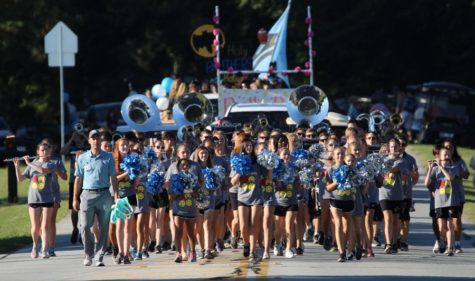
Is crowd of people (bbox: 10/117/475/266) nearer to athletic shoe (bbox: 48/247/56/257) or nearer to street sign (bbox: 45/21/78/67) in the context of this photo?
athletic shoe (bbox: 48/247/56/257)

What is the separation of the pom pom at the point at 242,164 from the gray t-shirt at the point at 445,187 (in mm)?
2499

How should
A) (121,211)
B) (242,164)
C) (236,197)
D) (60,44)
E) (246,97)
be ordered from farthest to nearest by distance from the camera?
(60,44)
(246,97)
(236,197)
(242,164)
(121,211)

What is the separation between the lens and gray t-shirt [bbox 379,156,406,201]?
62.7 feet

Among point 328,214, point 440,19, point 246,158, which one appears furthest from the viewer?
point 440,19

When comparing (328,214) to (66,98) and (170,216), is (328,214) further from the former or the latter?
(66,98)

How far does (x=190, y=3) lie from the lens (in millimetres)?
51375

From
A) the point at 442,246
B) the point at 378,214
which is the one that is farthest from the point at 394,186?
the point at 442,246

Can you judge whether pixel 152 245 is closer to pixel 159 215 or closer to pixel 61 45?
pixel 159 215

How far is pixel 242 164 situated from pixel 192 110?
6.58 meters

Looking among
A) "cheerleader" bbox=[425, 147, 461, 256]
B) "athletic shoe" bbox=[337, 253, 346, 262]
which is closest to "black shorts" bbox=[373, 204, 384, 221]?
"cheerleader" bbox=[425, 147, 461, 256]

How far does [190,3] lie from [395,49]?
734cm

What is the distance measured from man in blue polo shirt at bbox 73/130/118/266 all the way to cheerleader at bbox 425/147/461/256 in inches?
165

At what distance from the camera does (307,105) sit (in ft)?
77.4

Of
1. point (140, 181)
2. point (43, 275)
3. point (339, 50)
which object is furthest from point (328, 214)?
point (339, 50)
